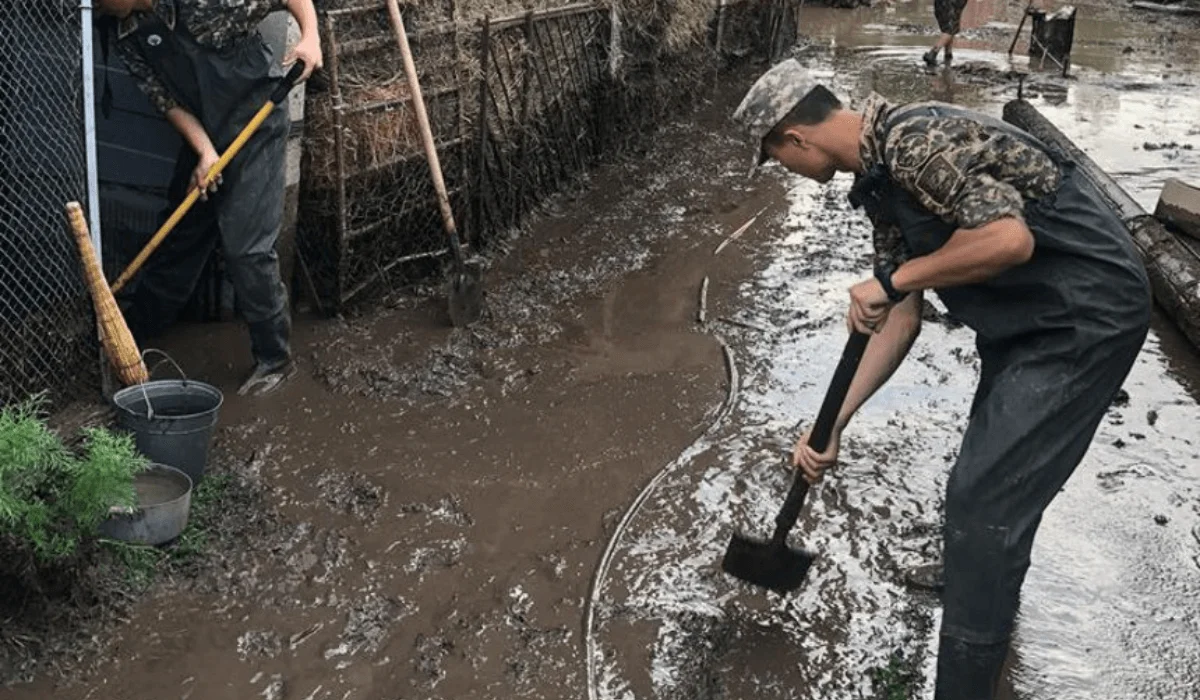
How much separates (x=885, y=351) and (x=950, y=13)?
13.3 meters

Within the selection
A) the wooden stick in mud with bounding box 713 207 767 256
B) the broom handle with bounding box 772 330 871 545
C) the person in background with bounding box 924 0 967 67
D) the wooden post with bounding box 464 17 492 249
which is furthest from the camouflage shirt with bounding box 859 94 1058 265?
the person in background with bounding box 924 0 967 67

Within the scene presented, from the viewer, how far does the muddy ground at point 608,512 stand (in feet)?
12.1

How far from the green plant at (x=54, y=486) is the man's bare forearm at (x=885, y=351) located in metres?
2.44

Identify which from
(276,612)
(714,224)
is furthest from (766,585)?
(714,224)

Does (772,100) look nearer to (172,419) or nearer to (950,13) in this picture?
(172,419)

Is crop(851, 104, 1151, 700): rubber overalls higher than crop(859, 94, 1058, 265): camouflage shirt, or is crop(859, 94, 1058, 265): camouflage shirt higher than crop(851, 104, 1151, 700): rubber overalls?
crop(859, 94, 1058, 265): camouflage shirt

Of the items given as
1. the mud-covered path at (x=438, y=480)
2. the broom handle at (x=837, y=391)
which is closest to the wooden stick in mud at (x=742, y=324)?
the mud-covered path at (x=438, y=480)

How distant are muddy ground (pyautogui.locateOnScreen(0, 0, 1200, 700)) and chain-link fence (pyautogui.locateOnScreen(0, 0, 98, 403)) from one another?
0.87 m

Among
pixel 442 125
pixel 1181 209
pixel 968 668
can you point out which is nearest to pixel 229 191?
pixel 442 125

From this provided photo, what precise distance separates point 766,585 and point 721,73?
10.5 meters

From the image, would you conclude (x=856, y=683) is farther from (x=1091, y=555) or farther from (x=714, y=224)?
(x=714, y=224)

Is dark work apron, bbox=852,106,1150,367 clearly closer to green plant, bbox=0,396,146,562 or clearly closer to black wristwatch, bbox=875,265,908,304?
black wristwatch, bbox=875,265,908,304

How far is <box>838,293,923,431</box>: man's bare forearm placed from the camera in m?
3.59

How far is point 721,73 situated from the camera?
13.6 metres
